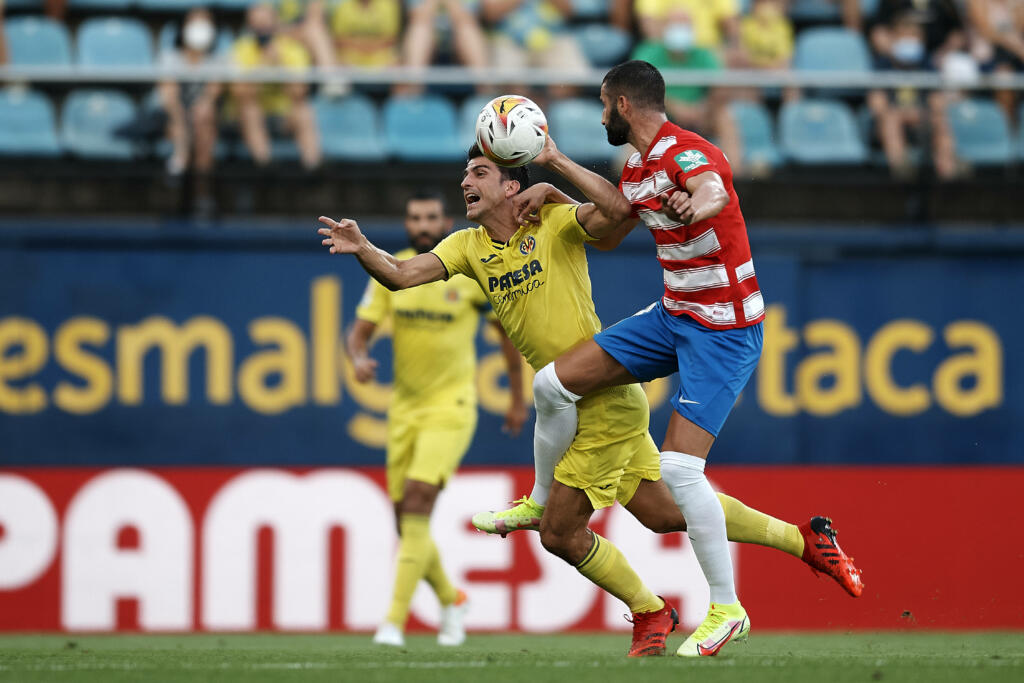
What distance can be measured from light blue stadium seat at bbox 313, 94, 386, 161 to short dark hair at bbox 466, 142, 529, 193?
4863 millimetres

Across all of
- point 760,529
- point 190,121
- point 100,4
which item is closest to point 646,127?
point 760,529

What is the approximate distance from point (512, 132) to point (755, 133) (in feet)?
18.6

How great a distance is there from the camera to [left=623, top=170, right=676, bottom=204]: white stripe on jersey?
5.79 m

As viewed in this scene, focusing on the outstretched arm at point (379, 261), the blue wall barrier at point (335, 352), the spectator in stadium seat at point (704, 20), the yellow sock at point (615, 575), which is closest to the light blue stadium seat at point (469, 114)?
the blue wall barrier at point (335, 352)

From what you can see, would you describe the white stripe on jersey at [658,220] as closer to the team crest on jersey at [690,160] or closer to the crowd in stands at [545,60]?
the team crest on jersey at [690,160]

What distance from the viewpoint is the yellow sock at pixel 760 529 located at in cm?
635

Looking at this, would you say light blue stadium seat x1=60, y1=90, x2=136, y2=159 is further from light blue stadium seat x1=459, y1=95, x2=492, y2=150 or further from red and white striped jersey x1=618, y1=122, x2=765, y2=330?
red and white striped jersey x1=618, y1=122, x2=765, y2=330

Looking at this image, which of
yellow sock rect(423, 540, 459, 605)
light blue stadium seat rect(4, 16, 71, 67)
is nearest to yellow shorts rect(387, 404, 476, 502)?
yellow sock rect(423, 540, 459, 605)

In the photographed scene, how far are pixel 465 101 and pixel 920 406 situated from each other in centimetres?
421

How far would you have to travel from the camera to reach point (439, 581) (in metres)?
8.70

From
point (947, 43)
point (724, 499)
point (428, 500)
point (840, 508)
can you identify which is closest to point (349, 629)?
point (428, 500)

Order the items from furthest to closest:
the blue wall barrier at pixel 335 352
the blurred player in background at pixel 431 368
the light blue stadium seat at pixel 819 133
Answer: the light blue stadium seat at pixel 819 133
the blue wall barrier at pixel 335 352
the blurred player in background at pixel 431 368

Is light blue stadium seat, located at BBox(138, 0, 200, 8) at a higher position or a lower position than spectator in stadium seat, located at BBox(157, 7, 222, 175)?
higher

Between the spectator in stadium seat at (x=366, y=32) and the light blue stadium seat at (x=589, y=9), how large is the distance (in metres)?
1.58
